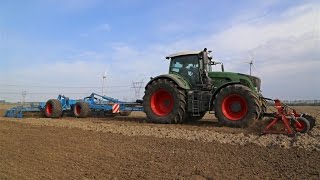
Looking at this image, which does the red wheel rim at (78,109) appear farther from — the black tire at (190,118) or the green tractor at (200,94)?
the black tire at (190,118)

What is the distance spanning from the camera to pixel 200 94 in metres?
12.4

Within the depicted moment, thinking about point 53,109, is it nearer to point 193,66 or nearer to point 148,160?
point 193,66

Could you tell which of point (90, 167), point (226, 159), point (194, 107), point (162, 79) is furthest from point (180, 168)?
point (162, 79)

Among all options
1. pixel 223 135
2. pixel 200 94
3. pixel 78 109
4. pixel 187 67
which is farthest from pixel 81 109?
pixel 223 135

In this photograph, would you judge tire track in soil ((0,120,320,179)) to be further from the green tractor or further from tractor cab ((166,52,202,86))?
tractor cab ((166,52,202,86))

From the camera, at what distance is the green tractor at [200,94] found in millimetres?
11250

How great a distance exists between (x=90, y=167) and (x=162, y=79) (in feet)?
21.9

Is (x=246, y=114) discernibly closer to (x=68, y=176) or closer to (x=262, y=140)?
(x=262, y=140)

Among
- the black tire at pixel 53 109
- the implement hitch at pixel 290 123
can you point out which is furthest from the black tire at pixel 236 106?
the black tire at pixel 53 109

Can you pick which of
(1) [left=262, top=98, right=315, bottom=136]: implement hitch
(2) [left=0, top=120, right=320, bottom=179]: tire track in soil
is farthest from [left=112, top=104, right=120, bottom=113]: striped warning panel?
(1) [left=262, top=98, right=315, bottom=136]: implement hitch

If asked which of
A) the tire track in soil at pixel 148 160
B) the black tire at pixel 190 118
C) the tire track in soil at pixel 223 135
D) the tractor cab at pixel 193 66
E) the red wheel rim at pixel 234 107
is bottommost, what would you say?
the tire track in soil at pixel 148 160

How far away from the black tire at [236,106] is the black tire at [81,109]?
7836 mm

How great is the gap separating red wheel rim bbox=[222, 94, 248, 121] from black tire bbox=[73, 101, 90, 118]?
802 centimetres

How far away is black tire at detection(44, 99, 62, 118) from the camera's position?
17.8 metres
